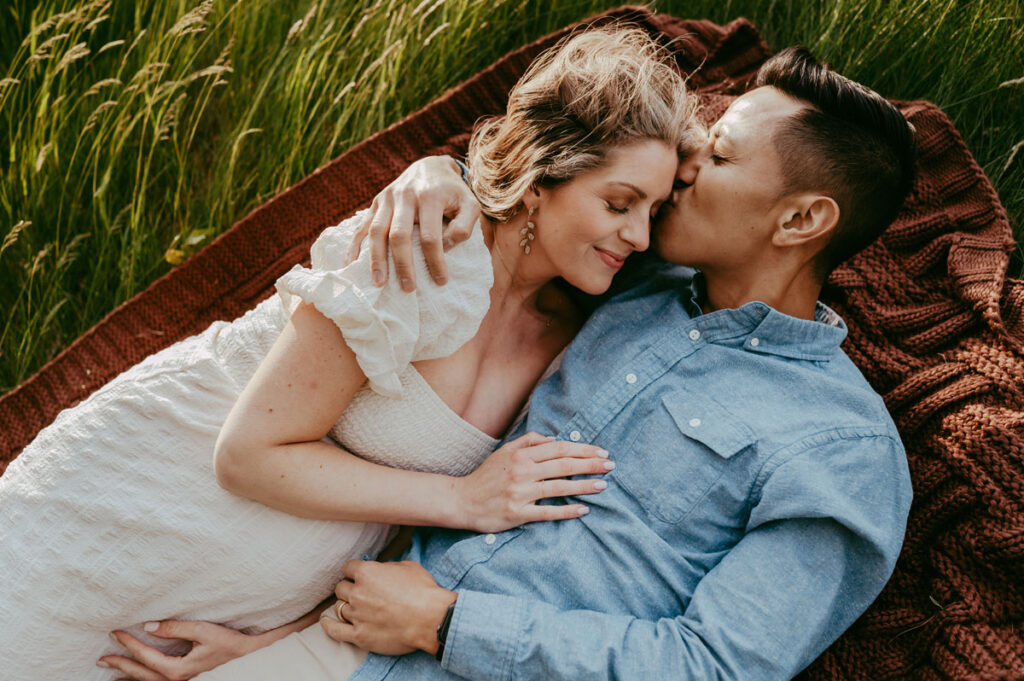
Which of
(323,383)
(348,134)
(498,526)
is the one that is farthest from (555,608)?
(348,134)

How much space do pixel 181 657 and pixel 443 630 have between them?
2.36 feet

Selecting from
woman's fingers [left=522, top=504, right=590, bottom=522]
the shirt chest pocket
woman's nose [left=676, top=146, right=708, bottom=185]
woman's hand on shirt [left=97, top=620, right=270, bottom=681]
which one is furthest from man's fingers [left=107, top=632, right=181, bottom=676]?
woman's nose [left=676, top=146, right=708, bottom=185]

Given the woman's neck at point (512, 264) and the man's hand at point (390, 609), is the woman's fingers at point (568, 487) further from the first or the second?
the woman's neck at point (512, 264)

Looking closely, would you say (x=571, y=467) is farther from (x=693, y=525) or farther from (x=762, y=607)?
(x=762, y=607)

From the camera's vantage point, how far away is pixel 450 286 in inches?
71.9

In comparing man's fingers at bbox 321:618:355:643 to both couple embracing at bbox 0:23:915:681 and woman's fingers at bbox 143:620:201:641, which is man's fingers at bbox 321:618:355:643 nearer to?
couple embracing at bbox 0:23:915:681

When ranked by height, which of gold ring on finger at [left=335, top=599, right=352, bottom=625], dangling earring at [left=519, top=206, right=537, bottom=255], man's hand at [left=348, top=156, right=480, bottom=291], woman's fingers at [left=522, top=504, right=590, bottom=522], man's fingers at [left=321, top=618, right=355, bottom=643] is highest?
man's hand at [left=348, top=156, right=480, bottom=291]

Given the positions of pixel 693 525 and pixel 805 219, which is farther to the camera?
pixel 805 219

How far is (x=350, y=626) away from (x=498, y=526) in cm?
44

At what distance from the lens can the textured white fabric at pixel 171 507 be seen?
1874 mm

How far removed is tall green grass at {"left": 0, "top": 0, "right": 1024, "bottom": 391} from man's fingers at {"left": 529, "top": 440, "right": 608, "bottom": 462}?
146 centimetres

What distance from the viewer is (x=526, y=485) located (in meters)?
1.91

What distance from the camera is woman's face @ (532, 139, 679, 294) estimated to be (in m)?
1.91

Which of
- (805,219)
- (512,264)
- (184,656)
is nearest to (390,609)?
(184,656)
